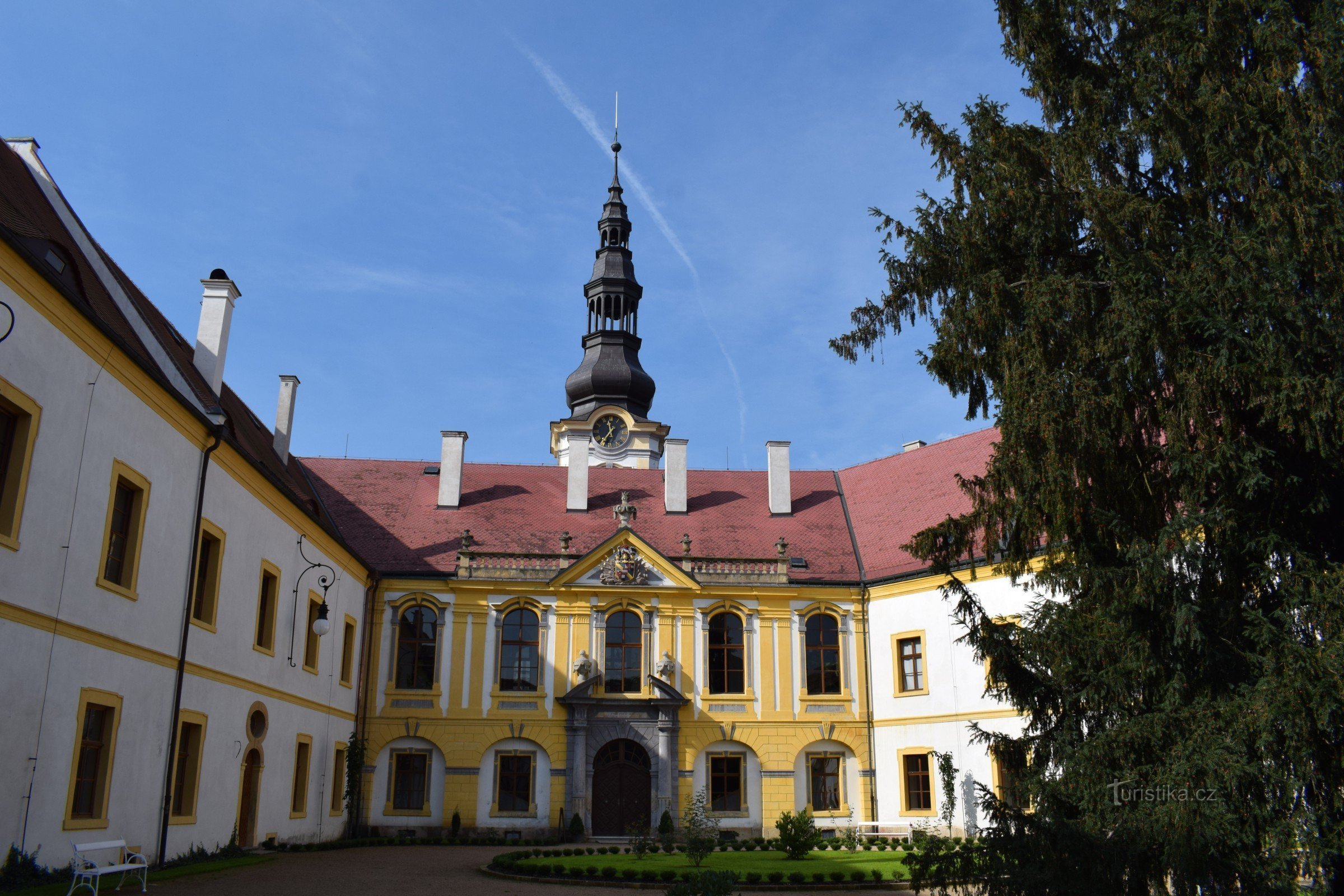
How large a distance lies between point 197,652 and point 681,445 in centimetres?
1757

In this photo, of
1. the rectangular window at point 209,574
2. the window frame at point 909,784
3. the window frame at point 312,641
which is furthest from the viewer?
the window frame at point 909,784

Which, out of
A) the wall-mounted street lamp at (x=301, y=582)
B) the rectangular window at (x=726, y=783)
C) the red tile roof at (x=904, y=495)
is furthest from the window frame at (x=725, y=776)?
the wall-mounted street lamp at (x=301, y=582)

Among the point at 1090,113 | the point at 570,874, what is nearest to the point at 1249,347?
the point at 1090,113

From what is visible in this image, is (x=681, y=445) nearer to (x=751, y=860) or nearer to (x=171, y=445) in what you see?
(x=751, y=860)

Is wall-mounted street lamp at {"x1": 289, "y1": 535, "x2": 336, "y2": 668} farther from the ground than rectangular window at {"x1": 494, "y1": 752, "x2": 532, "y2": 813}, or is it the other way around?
wall-mounted street lamp at {"x1": 289, "y1": 535, "x2": 336, "y2": 668}

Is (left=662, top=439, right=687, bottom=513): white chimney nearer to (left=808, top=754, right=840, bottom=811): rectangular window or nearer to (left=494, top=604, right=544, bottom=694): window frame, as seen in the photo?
(left=494, top=604, right=544, bottom=694): window frame

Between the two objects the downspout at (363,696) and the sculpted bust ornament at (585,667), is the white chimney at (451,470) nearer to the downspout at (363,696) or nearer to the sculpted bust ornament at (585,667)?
the downspout at (363,696)

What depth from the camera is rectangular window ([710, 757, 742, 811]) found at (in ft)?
89.4

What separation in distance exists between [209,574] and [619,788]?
12969 millimetres

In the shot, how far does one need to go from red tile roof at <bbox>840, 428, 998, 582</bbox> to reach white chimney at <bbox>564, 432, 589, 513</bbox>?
799 cm

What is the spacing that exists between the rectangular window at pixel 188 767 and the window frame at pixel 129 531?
2788 millimetres

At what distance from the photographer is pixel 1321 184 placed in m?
10.7

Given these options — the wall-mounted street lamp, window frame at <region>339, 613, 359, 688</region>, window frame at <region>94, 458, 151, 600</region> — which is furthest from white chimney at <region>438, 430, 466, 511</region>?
window frame at <region>94, 458, 151, 600</region>

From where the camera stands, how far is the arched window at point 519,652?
27688 millimetres
